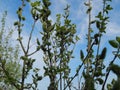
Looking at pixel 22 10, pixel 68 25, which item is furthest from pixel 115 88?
pixel 68 25

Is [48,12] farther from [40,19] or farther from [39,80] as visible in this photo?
[39,80]

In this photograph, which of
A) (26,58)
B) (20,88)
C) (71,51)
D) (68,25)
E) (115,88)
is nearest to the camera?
(115,88)

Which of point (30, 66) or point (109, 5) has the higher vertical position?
point (109, 5)

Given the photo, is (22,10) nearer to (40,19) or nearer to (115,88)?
(40,19)

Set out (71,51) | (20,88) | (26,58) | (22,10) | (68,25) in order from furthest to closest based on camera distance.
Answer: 1. (71,51)
2. (68,25)
3. (22,10)
4. (26,58)
5. (20,88)

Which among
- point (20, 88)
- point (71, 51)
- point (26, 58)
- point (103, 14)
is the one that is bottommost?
point (71, 51)

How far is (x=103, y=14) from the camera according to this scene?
4383 millimetres

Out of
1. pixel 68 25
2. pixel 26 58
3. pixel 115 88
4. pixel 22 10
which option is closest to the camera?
pixel 115 88

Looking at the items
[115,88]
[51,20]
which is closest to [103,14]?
[51,20]

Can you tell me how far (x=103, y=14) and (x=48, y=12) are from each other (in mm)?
838

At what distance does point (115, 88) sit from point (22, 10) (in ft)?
12.0

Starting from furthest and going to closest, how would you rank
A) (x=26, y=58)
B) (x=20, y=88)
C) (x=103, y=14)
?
(x=103, y=14), (x=26, y=58), (x=20, y=88)

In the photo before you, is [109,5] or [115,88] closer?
[115,88]

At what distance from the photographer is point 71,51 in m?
6.19
